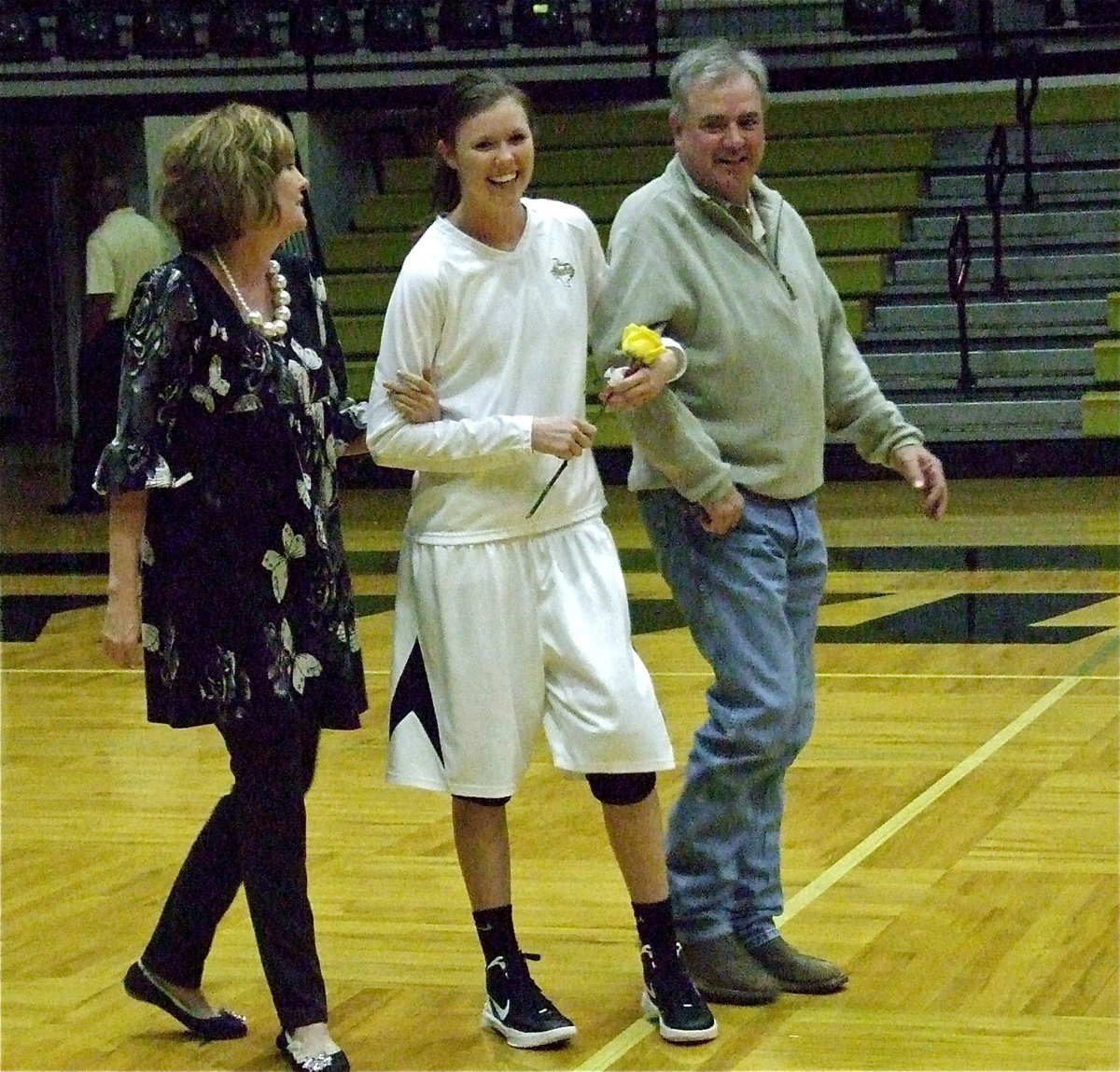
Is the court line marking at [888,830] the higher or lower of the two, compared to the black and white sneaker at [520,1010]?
lower

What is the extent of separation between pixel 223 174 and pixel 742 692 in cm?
105

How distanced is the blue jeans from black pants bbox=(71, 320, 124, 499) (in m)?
6.80

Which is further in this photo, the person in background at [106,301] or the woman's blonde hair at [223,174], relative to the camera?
the person in background at [106,301]

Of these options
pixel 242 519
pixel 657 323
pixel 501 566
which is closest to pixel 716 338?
pixel 657 323

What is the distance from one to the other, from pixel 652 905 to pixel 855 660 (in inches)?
121

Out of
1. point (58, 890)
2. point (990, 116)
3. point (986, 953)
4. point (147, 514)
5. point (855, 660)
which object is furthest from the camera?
point (990, 116)

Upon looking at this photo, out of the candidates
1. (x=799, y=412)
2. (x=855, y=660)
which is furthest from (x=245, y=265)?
(x=855, y=660)

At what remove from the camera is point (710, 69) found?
3057 millimetres

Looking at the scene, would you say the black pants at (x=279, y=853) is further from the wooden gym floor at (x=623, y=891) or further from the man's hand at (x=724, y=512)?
the man's hand at (x=724, y=512)

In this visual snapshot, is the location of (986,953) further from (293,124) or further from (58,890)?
(293,124)

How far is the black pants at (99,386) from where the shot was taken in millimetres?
9711

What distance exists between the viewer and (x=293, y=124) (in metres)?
12.7

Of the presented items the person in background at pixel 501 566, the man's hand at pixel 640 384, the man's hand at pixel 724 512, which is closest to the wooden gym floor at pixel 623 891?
the person in background at pixel 501 566

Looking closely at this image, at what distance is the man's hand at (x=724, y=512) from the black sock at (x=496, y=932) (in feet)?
2.07
